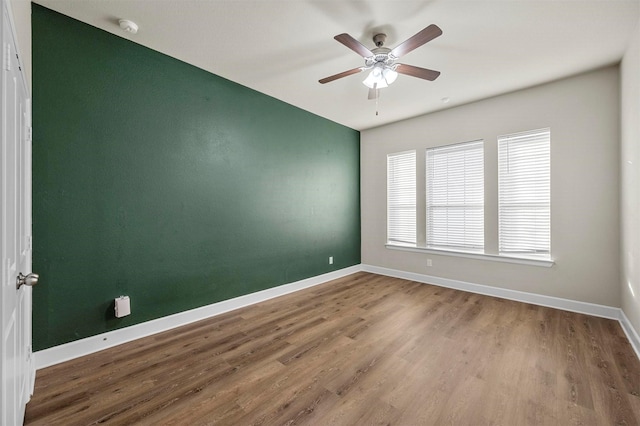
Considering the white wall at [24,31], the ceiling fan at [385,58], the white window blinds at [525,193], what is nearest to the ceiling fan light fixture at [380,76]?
the ceiling fan at [385,58]

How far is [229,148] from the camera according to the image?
11.4 ft

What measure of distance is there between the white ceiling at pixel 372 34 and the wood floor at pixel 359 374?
2.93m

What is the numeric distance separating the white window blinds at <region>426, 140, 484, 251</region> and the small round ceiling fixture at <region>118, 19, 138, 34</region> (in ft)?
14.0

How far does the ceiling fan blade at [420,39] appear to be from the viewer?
1965 mm

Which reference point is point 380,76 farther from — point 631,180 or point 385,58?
point 631,180

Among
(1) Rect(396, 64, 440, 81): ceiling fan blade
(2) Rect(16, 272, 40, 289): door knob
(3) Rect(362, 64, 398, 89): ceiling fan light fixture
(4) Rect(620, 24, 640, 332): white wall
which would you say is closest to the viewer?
(2) Rect(16, 272, 40, 289): door knob

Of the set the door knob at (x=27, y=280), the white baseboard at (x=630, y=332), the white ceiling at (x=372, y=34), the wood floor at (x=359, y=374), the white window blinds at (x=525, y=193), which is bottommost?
the wood floor at (x=359, y=374)

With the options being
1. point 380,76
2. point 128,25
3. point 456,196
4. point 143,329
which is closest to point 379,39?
point 380,76

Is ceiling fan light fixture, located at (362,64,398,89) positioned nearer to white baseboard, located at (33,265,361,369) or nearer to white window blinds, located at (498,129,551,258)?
white window blinds, located at (498,129,551,258)

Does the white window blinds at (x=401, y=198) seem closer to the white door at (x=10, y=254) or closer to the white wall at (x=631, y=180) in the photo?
the white wall at (x=631, y=180)

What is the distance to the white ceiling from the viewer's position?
2.22 meters

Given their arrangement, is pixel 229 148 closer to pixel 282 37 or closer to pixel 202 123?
pixel 202 123

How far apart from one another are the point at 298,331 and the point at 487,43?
3501mm

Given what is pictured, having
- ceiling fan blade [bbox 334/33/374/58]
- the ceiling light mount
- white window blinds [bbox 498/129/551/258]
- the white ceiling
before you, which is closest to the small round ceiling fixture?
the white ceiling
